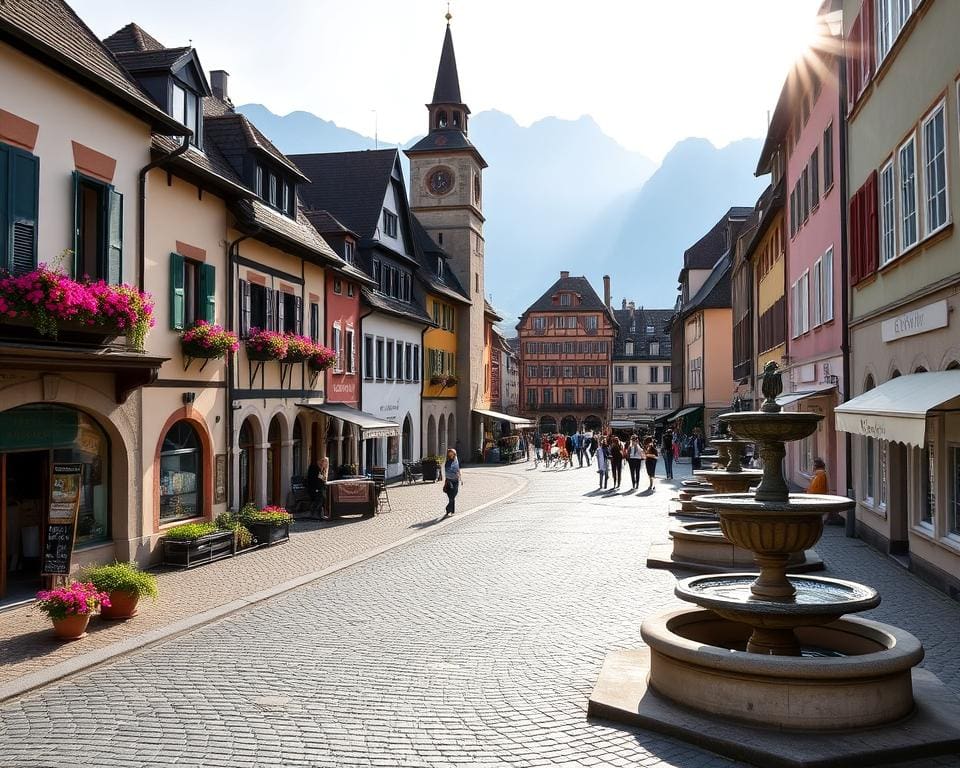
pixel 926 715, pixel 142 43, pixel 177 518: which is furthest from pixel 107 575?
pixel 142 43

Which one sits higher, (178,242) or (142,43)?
(142,43)

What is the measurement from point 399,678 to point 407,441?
3313cm

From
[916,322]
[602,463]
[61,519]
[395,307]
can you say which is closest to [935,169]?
[916,322]

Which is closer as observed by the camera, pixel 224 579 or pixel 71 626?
pixel 71 626

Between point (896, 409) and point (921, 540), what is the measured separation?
4234 millimetres

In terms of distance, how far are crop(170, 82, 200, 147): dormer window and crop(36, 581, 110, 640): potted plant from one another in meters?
10.4

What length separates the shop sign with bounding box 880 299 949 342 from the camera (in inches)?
519

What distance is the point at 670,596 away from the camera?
529 inches

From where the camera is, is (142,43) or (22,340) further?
(142,43)

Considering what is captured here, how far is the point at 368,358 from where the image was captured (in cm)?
3503

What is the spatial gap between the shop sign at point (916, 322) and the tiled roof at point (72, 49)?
12.3 metres

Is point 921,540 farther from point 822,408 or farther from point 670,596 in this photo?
point 822,408

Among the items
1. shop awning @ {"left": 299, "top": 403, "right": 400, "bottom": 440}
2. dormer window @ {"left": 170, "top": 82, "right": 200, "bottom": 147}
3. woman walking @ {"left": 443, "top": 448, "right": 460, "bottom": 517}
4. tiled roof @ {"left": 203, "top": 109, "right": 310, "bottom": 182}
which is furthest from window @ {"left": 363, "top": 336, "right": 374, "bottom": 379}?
dormer window @ {"left": 170, "top": 82, "right": 200, "bottom": 147}

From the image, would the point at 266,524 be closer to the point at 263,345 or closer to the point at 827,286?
the point at 263,345
